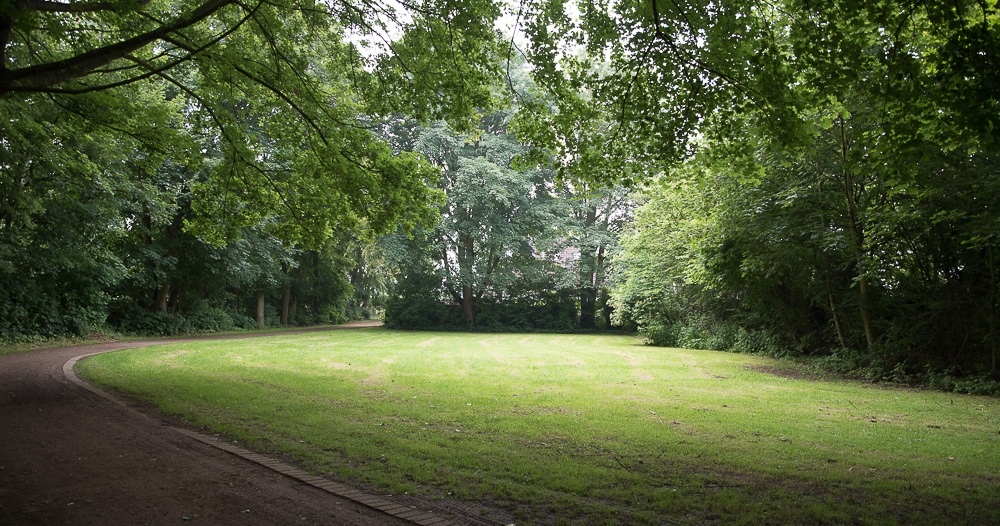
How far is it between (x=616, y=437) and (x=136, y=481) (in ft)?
16.7

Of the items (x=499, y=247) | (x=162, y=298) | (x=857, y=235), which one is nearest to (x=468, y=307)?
(x=499, y=247)

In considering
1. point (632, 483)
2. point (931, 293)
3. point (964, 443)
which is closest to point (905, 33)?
point (964, 443)

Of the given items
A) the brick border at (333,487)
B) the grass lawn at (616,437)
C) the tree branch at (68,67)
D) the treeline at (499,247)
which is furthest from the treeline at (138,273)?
the treeline at (499,247)

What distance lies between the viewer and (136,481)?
17.0 ft

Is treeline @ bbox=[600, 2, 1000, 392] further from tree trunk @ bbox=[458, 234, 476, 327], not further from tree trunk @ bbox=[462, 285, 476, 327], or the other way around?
tree trunk @ bbox=[462, 285, 476, 327]

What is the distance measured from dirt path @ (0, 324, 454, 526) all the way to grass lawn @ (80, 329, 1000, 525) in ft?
1.71

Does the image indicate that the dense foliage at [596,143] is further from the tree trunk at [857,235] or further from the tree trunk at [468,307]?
the tree trunk at [468,307]

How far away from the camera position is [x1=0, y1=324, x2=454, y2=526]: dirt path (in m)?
4.39

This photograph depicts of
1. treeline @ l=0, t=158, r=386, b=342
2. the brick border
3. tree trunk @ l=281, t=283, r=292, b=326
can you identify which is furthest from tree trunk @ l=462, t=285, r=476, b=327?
the brick border

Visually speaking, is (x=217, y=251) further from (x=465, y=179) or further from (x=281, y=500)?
(x=281, y=500)

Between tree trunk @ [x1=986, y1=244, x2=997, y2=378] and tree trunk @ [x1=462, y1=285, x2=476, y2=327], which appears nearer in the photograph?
tree trunk @ [x1=986, y1=244, x2=997, y2=378]

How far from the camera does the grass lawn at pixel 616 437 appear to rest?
188 inches

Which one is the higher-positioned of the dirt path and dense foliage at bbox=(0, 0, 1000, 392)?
dense foliage at bbox=(0, 0, 1000, 392)

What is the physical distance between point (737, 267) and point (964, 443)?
906cm
